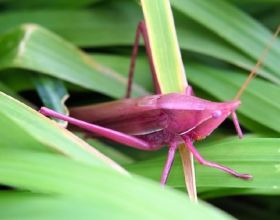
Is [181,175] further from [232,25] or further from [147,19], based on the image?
[232,25]

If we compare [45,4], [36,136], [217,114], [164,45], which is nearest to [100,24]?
[45,4]

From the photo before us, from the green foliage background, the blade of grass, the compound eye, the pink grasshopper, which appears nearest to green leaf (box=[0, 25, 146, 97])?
the green foliage background

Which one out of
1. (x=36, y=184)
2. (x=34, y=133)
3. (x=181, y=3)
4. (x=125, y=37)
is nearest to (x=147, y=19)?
(x=181, y=3)

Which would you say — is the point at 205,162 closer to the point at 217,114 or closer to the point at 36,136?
the point at 217,114

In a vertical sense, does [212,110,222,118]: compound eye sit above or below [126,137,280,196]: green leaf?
above

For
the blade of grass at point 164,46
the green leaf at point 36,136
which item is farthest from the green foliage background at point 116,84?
the blade of grass at point 164,46

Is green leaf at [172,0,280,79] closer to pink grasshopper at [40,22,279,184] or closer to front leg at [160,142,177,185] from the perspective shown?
pink grasshopper at [40,22,279,184]

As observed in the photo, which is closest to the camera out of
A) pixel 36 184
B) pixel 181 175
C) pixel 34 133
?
pixel 36 184
